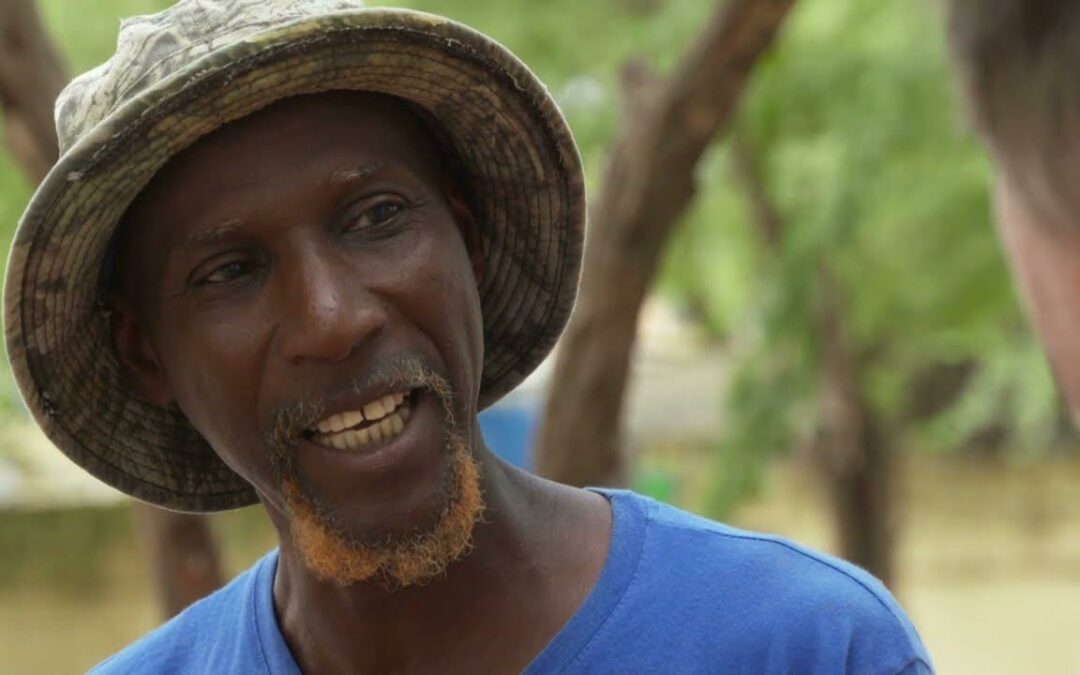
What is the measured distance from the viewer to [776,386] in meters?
9.10

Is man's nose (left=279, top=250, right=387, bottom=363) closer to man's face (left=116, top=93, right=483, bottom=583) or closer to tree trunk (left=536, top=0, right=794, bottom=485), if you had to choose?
man's face (left=116, top=93, right=483, bottom=583)

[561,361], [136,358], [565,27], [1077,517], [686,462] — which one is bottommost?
[1077,517]

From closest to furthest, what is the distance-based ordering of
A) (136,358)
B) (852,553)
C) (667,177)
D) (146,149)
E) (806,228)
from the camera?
(146,149) → (136,358) → (667,177) → (806,228) → (852,553)

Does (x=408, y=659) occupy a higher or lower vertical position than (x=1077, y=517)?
higher

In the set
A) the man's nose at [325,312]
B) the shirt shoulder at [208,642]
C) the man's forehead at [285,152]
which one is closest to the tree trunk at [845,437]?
the shirt shoulder at [208,642]

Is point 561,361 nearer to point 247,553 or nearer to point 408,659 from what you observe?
point 408,659

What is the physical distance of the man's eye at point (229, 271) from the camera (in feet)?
8.04

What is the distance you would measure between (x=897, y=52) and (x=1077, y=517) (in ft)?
29.9

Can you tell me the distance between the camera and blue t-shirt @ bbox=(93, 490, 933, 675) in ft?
7.51

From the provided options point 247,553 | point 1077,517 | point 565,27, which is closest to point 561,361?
point 565,27

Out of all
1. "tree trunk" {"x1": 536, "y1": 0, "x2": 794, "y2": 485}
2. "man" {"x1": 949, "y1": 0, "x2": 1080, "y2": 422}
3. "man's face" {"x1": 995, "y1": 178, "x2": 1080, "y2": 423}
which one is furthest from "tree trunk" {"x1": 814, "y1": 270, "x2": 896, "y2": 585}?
"man" {"x1": 949, "y1": 0, "x2": 1080, "y2": 422}

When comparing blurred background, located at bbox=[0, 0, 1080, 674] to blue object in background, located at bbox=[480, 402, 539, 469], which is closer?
blurred background, located at bbox=[0, 0, 1080, 674]

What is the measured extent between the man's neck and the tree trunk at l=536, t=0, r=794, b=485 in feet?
9.01

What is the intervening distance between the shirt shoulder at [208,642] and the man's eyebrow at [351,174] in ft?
2.22
